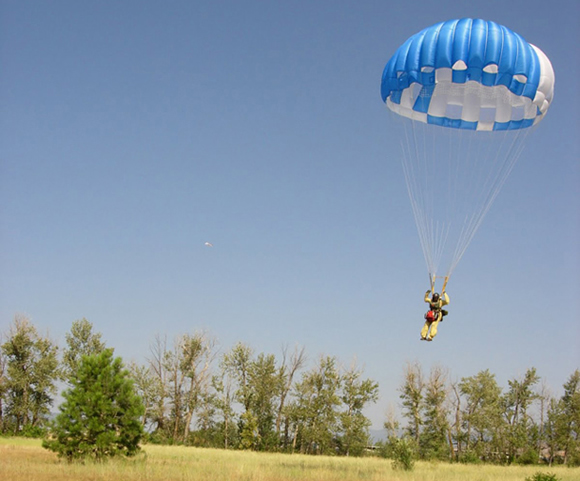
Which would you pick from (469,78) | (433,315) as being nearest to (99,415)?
(433,315)

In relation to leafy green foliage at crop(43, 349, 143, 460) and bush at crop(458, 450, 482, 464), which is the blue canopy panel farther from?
bush at crop(458, 450, 482, 464)

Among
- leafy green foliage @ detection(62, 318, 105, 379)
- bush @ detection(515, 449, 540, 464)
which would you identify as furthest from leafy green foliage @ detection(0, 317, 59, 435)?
bush @ detection(515, 449, 540, 464)

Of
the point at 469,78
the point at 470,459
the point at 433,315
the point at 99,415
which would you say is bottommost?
the point at 470,459

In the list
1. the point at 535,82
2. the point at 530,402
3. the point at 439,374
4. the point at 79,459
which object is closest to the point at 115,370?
the point at 79,459

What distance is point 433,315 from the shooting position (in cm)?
1623

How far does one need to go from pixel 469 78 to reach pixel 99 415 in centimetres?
1446

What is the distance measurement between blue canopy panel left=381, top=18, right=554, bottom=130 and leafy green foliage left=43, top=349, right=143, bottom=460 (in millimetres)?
11981

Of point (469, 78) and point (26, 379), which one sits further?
point (26, 379)

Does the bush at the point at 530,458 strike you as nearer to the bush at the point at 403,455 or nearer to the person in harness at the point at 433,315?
the bush at the point at 403,455

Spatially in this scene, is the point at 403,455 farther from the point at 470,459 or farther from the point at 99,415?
the point at 470,459

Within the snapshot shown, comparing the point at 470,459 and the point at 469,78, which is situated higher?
the point at 469,78

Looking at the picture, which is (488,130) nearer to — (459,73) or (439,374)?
(459,73)

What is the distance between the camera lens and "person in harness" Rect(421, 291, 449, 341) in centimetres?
1619

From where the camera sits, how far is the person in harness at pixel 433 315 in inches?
637
